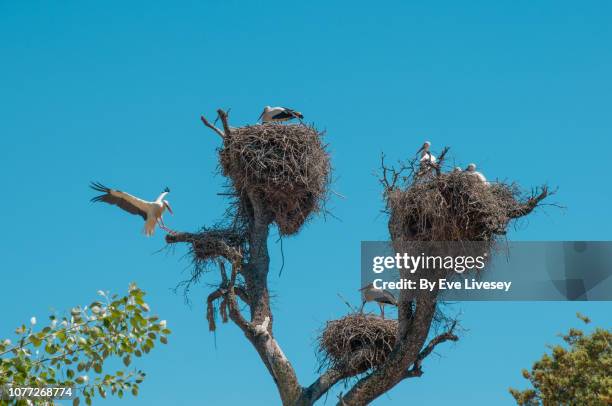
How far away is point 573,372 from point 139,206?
252 inches

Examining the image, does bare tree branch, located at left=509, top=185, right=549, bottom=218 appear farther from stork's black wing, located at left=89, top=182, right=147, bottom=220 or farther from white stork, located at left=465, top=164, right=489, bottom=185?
stork's black wing, located at left=89, top=182, right=147, bottom=220

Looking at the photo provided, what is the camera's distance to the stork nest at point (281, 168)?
14031mm

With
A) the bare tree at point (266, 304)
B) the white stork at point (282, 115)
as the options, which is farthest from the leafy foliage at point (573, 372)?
the white stork at point (282, 115)

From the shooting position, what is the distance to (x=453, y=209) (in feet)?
41.9

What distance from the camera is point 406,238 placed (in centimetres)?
1312

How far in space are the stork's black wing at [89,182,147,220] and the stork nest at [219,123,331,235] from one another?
1338 millimetres

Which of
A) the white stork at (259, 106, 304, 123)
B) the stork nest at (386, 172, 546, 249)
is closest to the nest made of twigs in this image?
the stork nest at (386, 172, 546, 249)

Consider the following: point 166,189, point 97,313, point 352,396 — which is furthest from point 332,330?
point 97,313

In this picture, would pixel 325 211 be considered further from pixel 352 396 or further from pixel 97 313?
pixel 97 313

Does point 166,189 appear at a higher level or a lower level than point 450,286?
higher

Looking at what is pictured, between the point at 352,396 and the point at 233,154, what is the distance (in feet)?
11.9

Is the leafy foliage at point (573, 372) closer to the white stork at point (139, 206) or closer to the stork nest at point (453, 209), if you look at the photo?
the stork nest at point (453, 209)

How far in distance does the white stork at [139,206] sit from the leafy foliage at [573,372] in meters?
5.54

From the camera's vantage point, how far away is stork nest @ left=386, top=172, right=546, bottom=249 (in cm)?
1266
